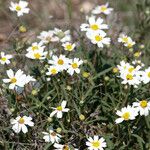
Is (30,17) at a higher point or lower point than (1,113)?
higher

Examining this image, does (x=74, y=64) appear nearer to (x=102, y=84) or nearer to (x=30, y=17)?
(x=102, y=84)

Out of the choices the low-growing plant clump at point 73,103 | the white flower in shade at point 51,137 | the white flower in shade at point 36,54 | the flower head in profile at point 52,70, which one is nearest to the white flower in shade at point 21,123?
the low-growing plant clump at point 73,103

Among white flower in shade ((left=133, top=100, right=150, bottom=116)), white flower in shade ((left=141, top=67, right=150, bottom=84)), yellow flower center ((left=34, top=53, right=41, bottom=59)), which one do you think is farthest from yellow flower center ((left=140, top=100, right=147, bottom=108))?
yellow flower center ((left=34, top=53, right=41, bottom=59))

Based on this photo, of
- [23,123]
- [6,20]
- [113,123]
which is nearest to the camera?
[23,123]

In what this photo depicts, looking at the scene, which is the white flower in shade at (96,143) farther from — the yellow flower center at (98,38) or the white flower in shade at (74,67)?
the yellow flower center at (98,38)

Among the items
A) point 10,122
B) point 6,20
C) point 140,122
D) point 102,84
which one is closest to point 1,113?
point 10,122

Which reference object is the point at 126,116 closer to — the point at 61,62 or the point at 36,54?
the point at 61,62
